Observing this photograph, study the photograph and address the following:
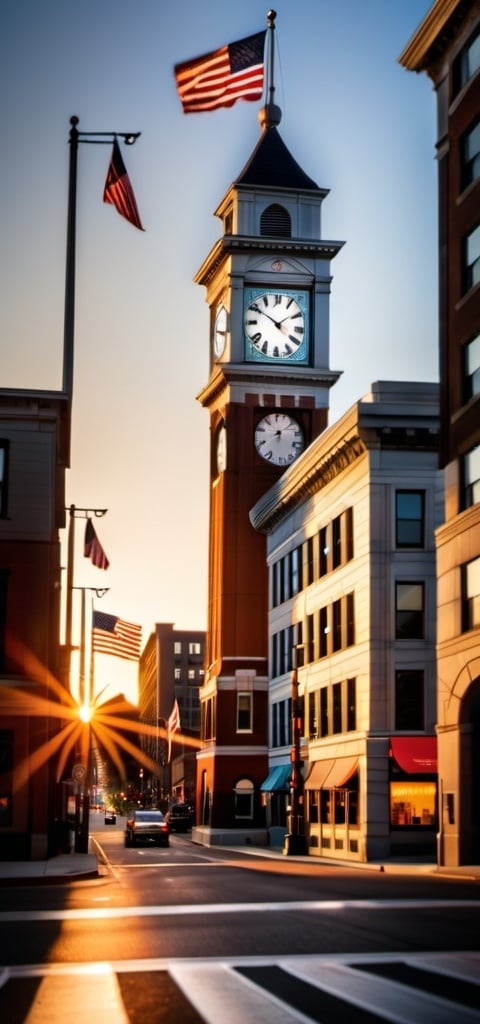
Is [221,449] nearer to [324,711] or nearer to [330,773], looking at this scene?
[324,711]

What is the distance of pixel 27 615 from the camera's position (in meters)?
41.4

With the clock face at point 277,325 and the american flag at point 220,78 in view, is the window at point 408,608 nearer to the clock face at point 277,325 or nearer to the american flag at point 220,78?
the american flag at point 220,78

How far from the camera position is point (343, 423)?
53.1 m

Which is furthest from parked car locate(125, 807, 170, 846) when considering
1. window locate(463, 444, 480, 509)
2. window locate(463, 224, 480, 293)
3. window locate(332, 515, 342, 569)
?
window locate(463, 224, 480, 293)

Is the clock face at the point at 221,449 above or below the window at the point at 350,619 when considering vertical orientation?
above

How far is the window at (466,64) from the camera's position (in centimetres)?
3878

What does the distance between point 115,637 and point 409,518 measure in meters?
13.0

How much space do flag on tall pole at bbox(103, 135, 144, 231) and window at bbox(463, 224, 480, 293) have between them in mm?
9063

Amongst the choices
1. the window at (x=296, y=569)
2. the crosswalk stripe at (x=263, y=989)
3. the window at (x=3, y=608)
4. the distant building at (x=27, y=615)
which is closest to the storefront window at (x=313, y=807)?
the window at (x=296, y=569)

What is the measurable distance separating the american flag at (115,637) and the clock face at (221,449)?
30.0 m

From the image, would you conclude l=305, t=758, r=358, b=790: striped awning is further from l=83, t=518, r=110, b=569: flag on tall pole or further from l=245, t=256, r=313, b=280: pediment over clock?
l=245, t=256, r=313, b=280: pediment over clock

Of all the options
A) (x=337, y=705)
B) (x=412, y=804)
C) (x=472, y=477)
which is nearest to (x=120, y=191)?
(x=472, y=477)

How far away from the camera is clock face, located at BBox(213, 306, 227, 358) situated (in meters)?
87.4

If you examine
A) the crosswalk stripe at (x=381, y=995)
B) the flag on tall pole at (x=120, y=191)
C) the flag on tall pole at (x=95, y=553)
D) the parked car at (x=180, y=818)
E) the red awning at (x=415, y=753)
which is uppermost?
the flag on tall pole at (x=120, y=191)
